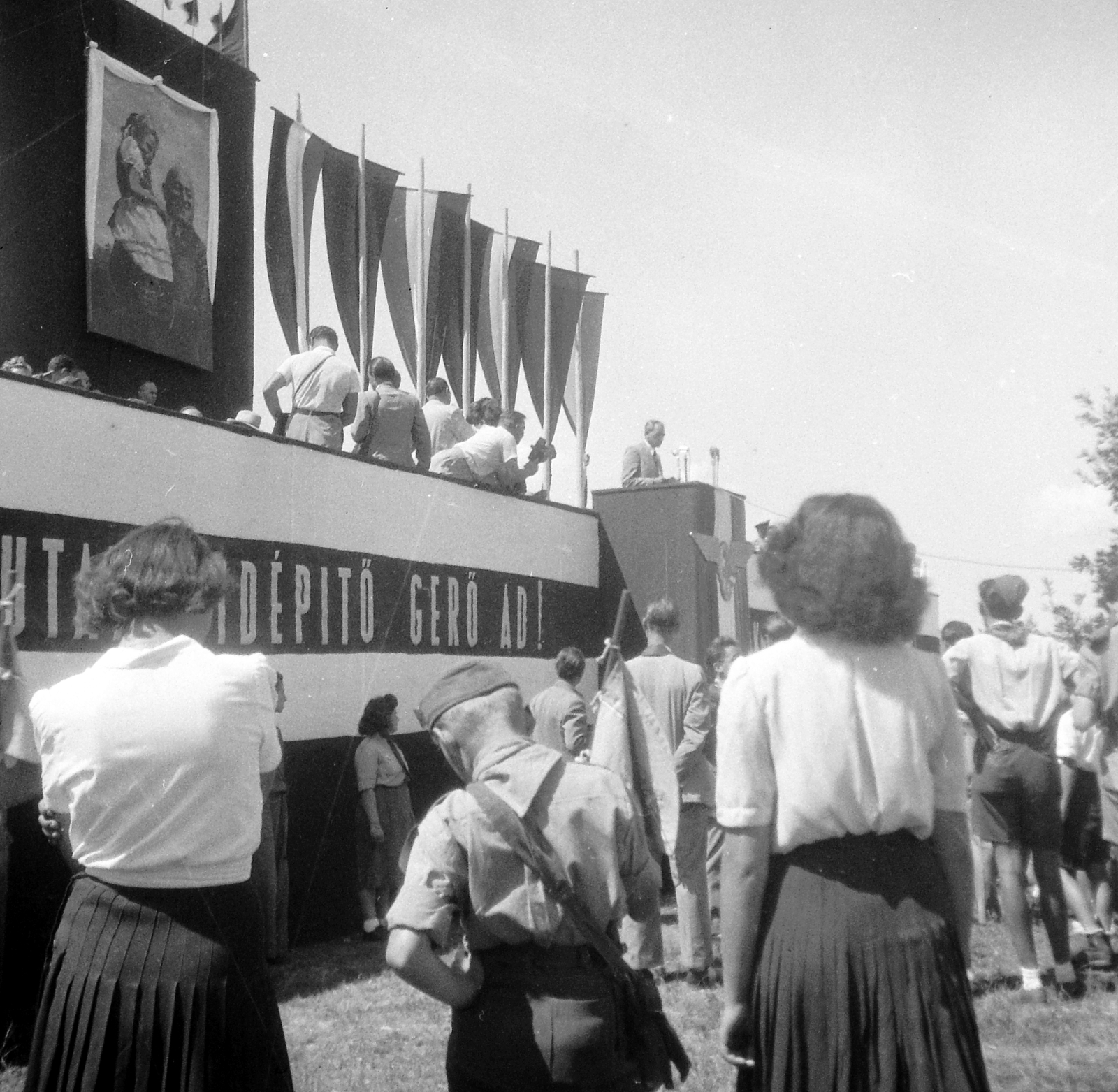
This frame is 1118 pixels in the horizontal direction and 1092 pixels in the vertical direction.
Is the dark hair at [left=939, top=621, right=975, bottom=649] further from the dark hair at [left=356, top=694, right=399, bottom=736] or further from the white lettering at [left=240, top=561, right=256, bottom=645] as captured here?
the white lettering at [left=240, top=561, right=256, bottom=645]

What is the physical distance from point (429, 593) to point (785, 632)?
301 cm

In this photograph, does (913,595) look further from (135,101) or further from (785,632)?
(135,101)

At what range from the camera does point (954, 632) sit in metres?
7.30

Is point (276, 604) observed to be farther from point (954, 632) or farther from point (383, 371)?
point (954, 632)

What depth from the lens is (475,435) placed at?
984 cm

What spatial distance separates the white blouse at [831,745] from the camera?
2.35 metres

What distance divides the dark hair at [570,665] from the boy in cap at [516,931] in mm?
4866

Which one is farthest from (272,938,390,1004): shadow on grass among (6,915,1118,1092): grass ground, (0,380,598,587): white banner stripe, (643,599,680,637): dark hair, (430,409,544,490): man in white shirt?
(430,409,544,490): man in white shirt

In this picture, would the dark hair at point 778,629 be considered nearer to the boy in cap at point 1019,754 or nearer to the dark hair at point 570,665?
the dark hair at point 570,665

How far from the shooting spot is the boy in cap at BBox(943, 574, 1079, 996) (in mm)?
5379

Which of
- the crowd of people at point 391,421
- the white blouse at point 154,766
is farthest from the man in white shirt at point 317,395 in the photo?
the white blouse at point 154,766

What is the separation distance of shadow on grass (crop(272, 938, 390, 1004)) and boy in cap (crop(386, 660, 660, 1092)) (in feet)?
13.9

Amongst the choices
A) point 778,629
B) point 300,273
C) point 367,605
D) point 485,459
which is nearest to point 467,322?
point 300,273

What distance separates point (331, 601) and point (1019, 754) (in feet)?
14.6
